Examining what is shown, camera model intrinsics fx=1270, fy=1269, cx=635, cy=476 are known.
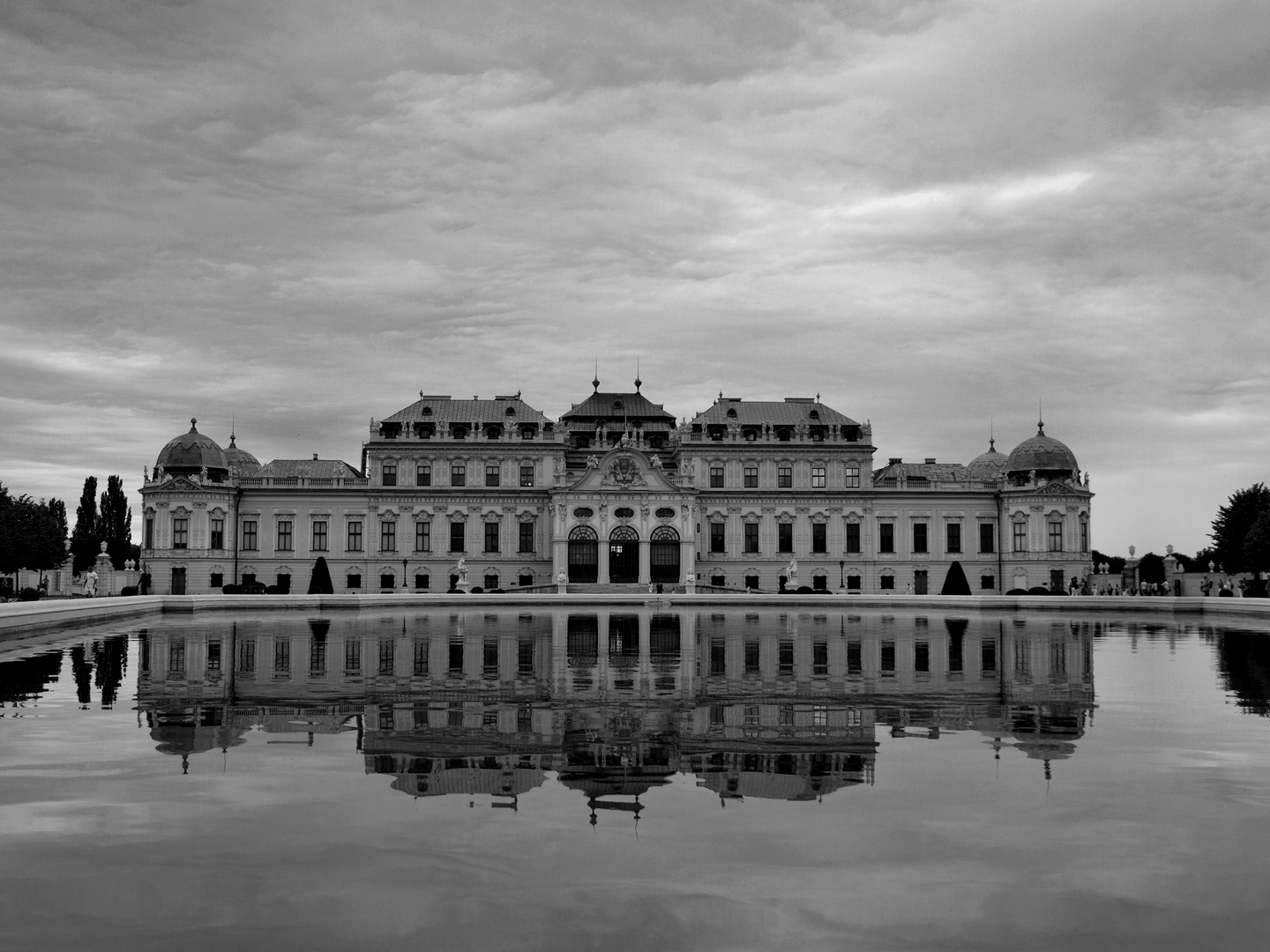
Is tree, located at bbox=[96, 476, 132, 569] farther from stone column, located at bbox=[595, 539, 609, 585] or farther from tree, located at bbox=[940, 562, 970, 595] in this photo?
tree, located at bbox=[940, 562, 970, 595]

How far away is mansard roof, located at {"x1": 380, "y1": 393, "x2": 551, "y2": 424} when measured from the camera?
92812 mm

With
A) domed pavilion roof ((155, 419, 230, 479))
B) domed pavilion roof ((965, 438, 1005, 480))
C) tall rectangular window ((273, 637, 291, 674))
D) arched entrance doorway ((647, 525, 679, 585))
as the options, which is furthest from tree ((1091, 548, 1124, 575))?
tall rectangular window ((273, 637, 291, 674))

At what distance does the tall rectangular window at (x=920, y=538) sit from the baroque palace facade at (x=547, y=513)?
92mm

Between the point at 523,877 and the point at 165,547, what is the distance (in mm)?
87068

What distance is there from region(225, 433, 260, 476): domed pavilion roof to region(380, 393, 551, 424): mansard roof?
14.1 metres

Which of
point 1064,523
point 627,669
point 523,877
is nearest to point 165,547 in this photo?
point 1064,523

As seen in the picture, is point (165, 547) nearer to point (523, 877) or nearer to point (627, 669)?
point (627, 669)

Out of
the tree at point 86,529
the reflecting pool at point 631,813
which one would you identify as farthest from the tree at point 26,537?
the reflecting pool at point 631,813

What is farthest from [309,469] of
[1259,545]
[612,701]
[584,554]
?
[612,701]

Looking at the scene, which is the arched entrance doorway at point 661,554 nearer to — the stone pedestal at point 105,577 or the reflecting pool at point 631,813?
the stone pedestal at point 105,577

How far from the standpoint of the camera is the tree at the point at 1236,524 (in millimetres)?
92125

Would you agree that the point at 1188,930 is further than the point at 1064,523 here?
No

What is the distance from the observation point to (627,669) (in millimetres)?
25031

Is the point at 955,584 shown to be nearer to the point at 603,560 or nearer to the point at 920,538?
the point at 920,538
